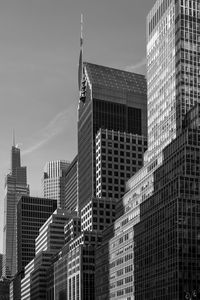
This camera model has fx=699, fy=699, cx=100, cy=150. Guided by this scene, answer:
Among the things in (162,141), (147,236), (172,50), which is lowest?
(147,236)

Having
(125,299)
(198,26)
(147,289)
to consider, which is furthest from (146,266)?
(198,26)

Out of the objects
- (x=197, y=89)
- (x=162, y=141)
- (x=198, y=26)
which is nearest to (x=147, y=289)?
(x=162, y=141)

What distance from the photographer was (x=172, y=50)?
655 feet

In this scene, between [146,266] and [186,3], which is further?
[186,3]

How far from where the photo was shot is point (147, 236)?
602ft

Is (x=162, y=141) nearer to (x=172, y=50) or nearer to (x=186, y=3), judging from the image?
(x=172, y=50)

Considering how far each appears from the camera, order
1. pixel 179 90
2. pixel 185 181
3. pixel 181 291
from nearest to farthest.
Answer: pixel 181 291 → pixel 185 181 → pixel 179 90

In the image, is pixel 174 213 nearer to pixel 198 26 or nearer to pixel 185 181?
pixel 185 181

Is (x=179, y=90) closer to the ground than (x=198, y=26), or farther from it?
closer to the ground

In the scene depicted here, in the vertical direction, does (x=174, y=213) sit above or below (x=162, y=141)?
below

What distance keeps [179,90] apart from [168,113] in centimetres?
771

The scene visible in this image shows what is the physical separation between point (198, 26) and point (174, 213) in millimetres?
61462

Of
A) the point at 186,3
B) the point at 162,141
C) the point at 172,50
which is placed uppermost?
the point at 186,3

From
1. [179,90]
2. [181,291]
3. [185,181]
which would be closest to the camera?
[181,291]
